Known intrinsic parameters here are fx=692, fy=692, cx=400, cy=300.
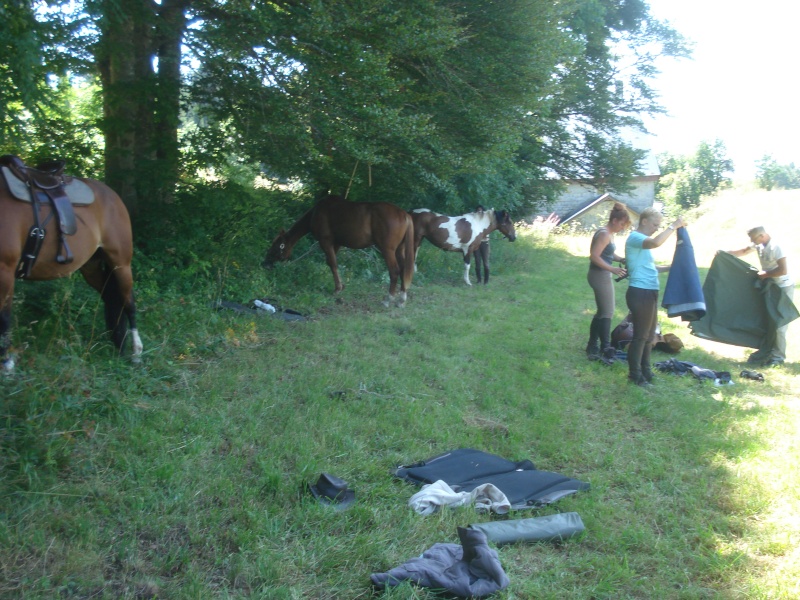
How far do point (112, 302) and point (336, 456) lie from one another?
3.31 meters

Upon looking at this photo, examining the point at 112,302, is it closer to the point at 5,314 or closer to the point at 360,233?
the point at 5,314

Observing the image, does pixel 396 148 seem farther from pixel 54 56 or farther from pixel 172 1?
pixel 54 56

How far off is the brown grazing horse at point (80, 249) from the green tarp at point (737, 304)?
7.94 m

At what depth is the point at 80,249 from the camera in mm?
6316

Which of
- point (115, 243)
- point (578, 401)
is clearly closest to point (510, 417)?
point (578, 401)

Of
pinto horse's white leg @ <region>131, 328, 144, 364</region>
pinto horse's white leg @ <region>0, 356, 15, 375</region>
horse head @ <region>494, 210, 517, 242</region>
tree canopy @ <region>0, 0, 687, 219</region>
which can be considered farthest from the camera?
horse head @ <region>494, 210, 517, 242</region>

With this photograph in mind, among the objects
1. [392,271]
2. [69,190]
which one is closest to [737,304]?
[392,271]

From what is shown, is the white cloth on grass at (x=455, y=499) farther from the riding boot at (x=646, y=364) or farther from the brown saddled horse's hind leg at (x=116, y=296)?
the riding boot at (x=646, y=364)

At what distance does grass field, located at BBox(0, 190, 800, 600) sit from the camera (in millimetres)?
3725

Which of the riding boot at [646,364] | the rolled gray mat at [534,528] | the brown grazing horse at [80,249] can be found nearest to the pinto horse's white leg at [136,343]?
the brown grazing horse at [80,249]

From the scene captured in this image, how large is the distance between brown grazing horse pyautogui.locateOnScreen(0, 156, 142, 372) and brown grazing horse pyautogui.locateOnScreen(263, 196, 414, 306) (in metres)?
5.22

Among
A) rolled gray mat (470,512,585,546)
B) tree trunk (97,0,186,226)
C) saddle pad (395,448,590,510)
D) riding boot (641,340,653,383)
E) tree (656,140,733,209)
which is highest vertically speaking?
tree (656,140,733,209)

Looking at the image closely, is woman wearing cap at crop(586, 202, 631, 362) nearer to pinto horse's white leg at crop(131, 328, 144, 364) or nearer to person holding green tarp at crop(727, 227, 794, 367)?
person holding green tarp at crop(727, 227, 794, 367)

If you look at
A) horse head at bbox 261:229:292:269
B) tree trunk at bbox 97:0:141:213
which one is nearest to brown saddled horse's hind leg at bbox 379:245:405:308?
horse head at bbox 261:229:292:269
